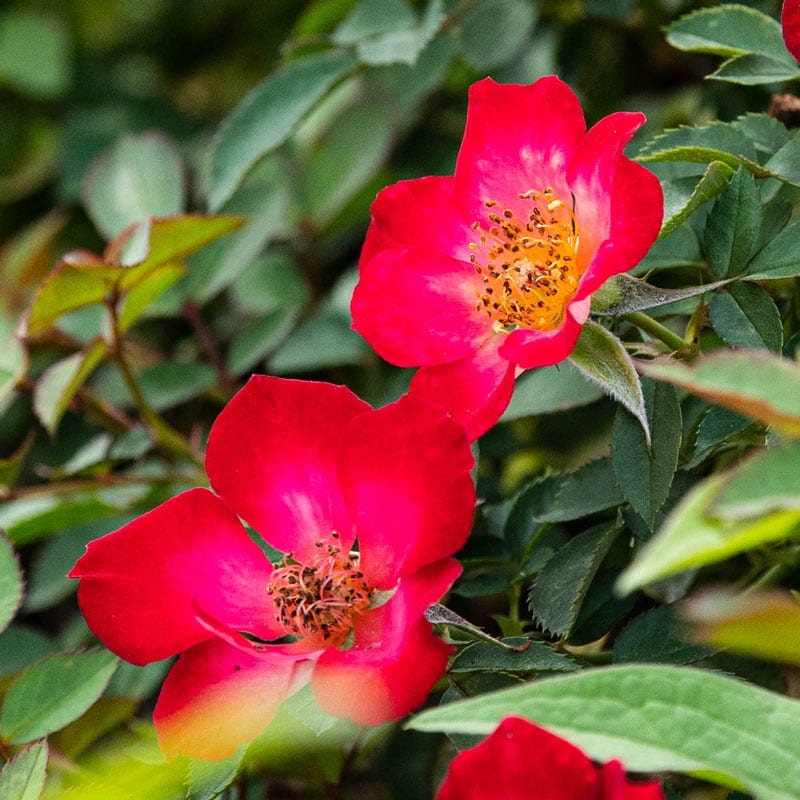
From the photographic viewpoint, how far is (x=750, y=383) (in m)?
0.35

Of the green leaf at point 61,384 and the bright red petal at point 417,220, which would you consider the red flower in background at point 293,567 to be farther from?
the green leaf at point 61,384

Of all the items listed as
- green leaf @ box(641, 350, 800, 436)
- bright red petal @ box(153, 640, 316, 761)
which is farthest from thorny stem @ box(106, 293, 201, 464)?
green leaf @ box(641, 350, 800, 436)

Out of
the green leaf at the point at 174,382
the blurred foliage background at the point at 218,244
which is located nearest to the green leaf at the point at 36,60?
the blurred foliage background at the point at 218,244

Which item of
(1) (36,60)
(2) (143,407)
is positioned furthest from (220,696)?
A: (1) (36,60)

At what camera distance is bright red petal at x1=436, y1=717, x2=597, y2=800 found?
1.35ft

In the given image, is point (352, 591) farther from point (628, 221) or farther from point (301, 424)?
point (628, 221)

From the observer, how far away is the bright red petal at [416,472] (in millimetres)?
528

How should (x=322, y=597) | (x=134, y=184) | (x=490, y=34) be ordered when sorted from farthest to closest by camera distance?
(x=134, y=184) < (x=490, y=34) < (x=322, y=597)

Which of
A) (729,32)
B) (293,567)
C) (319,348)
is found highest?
(729,32)

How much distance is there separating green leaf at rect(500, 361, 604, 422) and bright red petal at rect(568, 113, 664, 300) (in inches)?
5.4

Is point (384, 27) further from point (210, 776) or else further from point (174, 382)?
point (210, 776)

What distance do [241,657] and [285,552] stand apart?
0.27 ft

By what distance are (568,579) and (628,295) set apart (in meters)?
0.16

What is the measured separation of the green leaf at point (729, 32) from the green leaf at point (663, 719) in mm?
432
